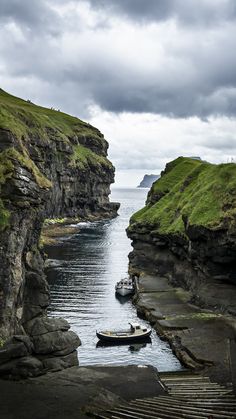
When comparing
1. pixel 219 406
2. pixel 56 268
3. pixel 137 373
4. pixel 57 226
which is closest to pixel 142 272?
pixel 56 268

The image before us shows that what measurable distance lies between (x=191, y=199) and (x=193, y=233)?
14269 mm

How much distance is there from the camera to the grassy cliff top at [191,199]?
70562mm

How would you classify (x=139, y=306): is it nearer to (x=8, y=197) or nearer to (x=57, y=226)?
(x=8, y=197)

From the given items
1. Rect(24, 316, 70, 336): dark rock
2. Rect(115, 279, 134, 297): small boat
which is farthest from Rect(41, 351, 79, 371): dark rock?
Rect(115, 279, 134, 297): small boat

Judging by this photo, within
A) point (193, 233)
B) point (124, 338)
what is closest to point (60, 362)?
point (124, 338)

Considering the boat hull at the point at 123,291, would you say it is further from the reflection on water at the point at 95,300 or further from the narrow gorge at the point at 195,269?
the narrow gorge at the point at 195,269

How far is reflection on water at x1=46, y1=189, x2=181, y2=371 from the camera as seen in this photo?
5566 centimetres

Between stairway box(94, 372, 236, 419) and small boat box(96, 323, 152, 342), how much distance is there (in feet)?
54.7

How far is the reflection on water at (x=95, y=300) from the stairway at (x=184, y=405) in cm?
1130

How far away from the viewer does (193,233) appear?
72.9 meters

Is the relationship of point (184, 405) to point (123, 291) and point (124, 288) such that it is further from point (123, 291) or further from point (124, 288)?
point (124, 288)

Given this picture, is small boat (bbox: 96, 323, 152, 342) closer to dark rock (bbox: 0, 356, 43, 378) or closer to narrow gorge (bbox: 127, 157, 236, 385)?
narrow gorge (bbox: 127, 157, 236, 385)

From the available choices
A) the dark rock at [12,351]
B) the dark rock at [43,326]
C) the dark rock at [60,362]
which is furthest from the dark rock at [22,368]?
the dark rock at [43,326]

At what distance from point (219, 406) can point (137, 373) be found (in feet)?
38.2
